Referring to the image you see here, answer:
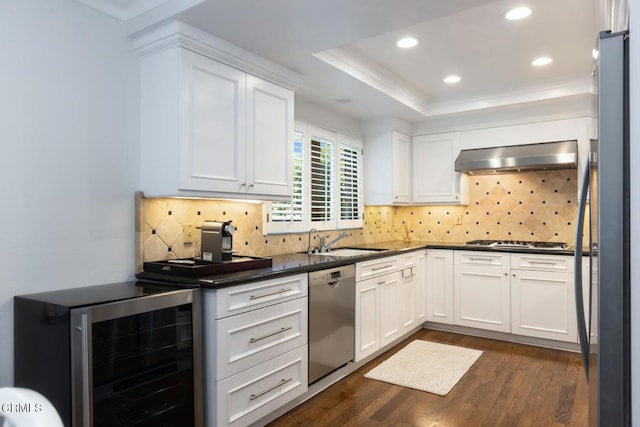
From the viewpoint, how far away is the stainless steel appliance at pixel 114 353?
1.75 meters

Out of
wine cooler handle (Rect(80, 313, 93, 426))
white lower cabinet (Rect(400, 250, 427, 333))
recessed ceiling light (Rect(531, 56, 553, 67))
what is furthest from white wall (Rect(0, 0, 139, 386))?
recessed ceiling light (Rect(531, 56, 553, 67))

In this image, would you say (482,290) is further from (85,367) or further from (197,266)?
(85,367)

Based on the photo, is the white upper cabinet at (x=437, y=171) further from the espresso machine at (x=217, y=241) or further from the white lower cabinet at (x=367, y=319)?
the espresso machine at (x=217, y=241)

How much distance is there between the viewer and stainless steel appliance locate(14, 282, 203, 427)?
68.9 inches

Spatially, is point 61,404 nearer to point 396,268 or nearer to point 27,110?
point 27,110

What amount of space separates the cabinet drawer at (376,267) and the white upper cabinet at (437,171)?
1.22m

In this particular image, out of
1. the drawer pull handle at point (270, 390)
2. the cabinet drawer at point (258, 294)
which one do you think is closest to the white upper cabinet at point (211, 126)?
the cabinet drawer at point (258, 294)

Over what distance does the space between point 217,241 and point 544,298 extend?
124 inches

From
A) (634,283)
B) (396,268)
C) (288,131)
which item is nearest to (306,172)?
(288,131)

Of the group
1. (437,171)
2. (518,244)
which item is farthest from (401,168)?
(518,244)

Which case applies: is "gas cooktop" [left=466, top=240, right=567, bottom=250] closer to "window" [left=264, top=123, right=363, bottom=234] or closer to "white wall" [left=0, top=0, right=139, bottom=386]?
"window" [left=264, top=123, right=363, bottom=234]

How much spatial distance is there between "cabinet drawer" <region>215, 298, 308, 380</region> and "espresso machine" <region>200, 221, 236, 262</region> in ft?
1.34

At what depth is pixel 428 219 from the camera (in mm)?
5246

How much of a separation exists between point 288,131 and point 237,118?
51 centimetres
